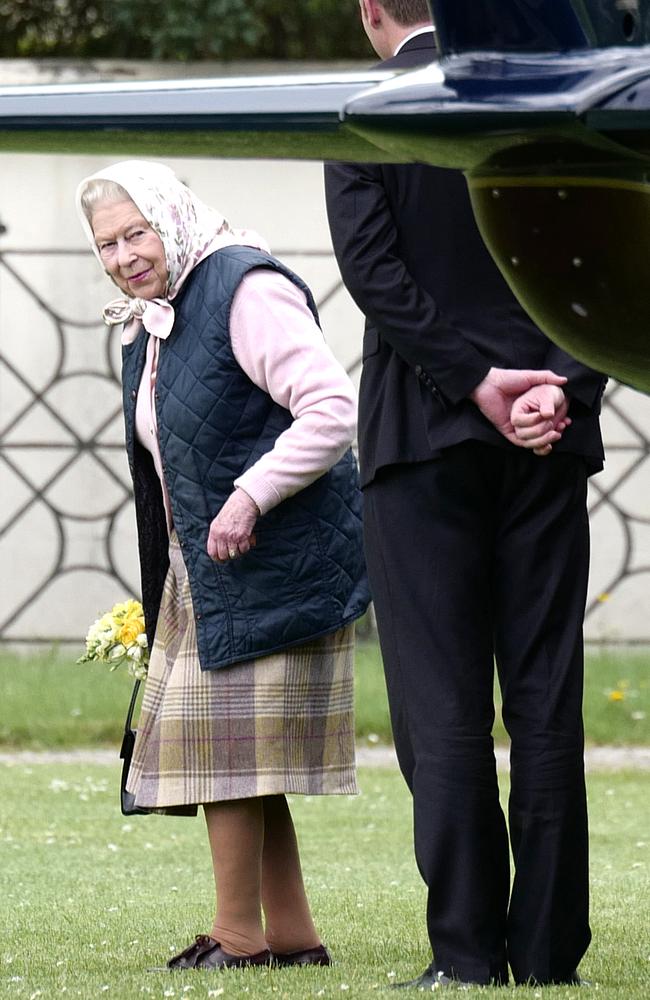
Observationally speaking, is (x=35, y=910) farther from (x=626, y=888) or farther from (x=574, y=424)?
(x=574, y=424)

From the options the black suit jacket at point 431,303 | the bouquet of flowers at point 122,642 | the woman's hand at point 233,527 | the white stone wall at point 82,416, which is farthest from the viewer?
the white stone wall at point 82,416

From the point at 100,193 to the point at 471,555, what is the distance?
96cm

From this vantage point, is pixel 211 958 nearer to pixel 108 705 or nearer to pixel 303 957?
pixel 303 957

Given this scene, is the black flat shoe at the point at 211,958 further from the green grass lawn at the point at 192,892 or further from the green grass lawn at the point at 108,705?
the green grass lawn at the point at 108,705

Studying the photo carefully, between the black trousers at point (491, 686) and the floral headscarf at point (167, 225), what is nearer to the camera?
the black trousers at point (491, 686)

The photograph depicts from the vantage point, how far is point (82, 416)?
9.07 meters

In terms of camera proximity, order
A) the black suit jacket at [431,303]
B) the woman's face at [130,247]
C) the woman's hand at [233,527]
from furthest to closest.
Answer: the woman's face at [130,247], the woman's hand at [233,527], the black suit jacket at [431,303]

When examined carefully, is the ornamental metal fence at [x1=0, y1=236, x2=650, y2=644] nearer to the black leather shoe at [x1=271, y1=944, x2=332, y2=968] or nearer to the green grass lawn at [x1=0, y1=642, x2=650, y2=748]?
the green grass lawn at [x1=0, y1=642, x2=650, y2=748]

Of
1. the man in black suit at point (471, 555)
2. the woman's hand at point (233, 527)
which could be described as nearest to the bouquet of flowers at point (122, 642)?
the woman's hand at point (233, 527)

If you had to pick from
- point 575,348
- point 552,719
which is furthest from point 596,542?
point 575,348

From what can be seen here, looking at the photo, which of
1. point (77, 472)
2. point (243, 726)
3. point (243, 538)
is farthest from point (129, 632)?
point (77, 472)

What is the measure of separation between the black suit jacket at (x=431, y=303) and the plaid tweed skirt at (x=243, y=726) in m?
0.53

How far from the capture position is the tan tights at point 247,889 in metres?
3.33

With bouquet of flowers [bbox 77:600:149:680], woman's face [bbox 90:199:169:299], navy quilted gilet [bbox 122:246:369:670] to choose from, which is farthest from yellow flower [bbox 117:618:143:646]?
woman's face [bbox 90:199:169:299]
